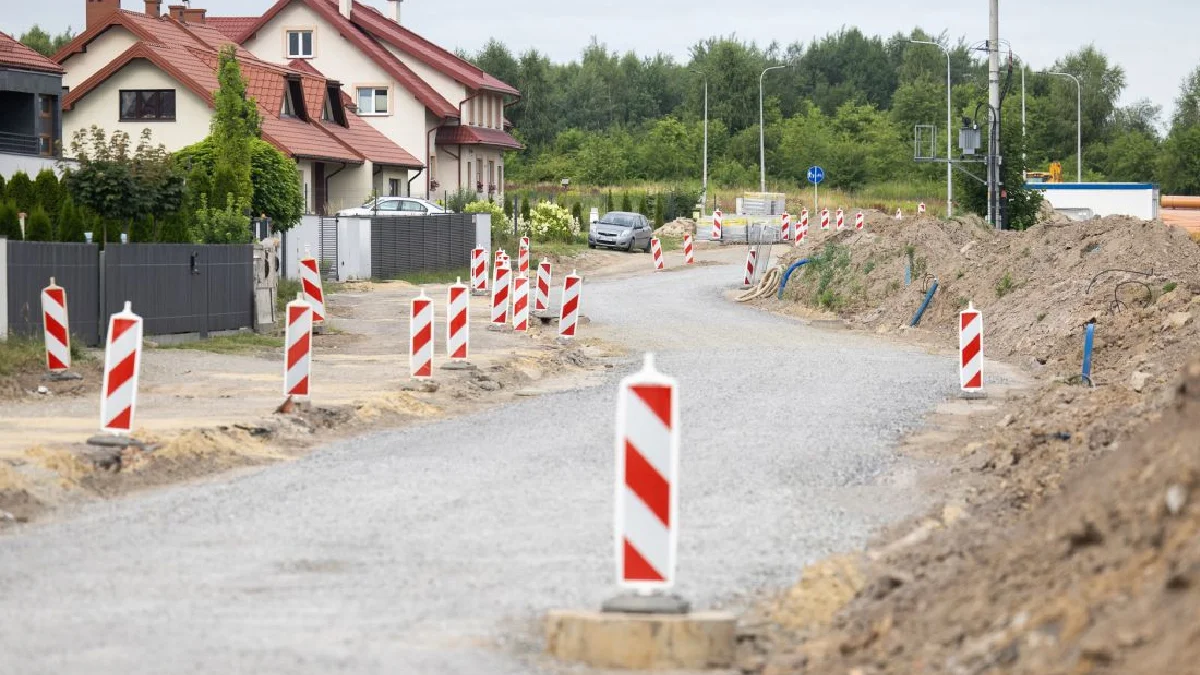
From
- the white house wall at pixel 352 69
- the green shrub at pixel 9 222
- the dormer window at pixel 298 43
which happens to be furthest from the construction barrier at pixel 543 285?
the dormer window at pixel 298 43

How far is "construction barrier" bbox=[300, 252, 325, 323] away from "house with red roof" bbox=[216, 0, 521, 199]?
1567 inches

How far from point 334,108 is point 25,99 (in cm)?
1828

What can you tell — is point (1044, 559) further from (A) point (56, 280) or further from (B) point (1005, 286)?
(B) point (1005, 286)

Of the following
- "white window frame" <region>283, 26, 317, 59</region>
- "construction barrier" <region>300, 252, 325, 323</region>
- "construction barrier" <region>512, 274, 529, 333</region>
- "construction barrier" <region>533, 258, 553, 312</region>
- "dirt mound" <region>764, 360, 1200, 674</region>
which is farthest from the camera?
"white window frame" <region>283, 26, 317, 59</region>

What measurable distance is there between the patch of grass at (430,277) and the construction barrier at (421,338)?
2377cm

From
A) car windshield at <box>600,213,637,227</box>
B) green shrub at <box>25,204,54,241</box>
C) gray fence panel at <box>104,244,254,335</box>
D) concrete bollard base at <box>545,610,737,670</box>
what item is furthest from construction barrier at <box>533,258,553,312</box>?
car windshield at <box>600,213,637,227</box>

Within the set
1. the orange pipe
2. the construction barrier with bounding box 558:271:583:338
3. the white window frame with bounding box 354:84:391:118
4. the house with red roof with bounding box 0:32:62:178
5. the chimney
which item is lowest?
the construction barrier with bounding box 558:271:583:338

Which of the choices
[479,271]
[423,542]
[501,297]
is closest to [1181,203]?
[479,271]

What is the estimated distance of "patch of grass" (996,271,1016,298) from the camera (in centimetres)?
3078

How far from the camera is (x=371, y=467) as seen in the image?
1341cm

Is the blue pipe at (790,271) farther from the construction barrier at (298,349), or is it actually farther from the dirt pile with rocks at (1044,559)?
the construction barrier at (298,349)

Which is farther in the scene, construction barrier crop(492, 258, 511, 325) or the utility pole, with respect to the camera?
the utility pole

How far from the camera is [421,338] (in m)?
19.3

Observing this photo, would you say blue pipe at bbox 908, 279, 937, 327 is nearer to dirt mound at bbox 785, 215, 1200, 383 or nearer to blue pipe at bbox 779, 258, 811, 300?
dirt mound at bbox 785, 215, 1200, 383
